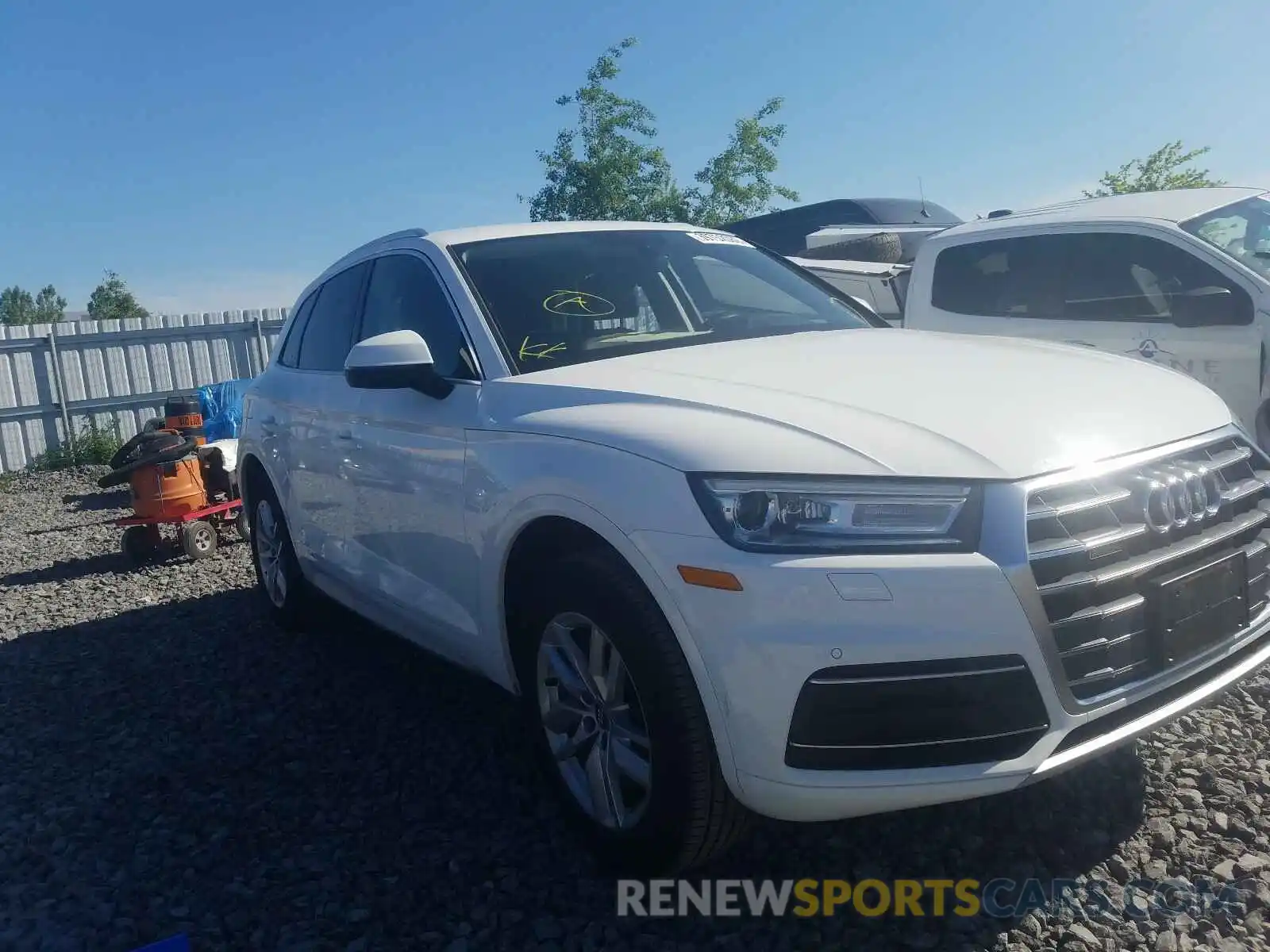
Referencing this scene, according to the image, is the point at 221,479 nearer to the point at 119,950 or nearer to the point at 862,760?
the point at 119,950

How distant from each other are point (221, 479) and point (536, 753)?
6.38 meters

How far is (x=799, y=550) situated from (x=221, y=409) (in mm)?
11477

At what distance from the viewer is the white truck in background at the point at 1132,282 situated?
17.7 feet

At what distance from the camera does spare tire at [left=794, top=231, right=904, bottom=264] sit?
9.93 meters

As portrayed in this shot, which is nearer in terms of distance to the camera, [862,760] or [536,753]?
[862,760]

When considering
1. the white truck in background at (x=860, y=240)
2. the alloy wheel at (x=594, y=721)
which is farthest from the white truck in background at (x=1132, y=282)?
the alloy wheel at (x=594, y=721)

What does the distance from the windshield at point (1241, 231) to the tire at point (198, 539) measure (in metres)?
6.96

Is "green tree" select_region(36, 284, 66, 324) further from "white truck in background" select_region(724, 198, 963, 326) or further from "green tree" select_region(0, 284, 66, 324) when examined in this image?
"white truck in background" select_region(724, 198, 963, 326)

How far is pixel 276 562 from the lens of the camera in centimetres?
543

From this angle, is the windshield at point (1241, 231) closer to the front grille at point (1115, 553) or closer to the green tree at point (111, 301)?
the front grille at point (1115, 553)

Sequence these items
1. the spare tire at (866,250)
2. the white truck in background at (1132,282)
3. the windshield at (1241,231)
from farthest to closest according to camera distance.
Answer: the spare tire at (866,250) < the windshield at (1241,231) < the white truck in background at (1132,282)

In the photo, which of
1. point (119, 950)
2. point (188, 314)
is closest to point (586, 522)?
point (119, 950)

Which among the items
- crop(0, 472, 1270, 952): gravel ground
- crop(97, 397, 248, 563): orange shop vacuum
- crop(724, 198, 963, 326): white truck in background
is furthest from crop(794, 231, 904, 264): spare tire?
crop(0, 472, 1270, 952): gravel ground

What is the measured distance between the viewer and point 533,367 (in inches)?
128
